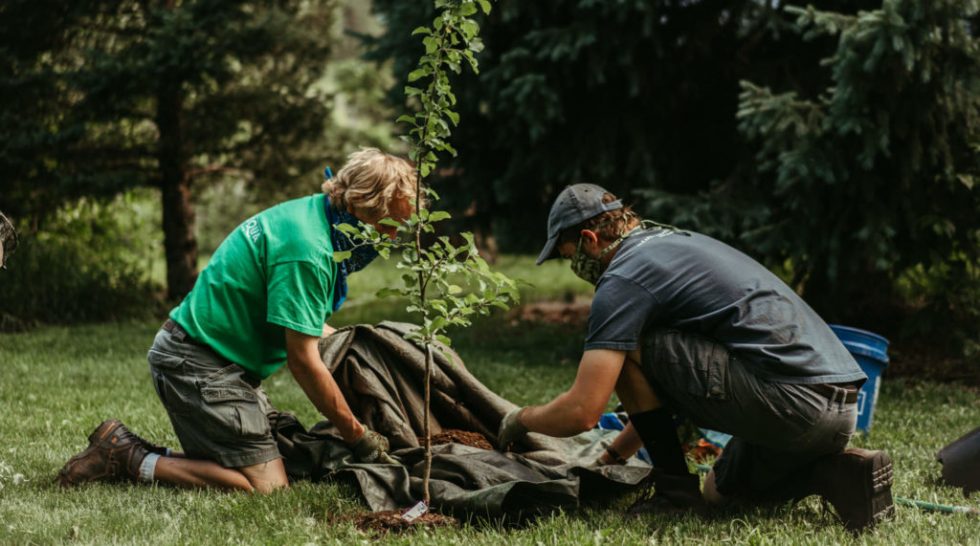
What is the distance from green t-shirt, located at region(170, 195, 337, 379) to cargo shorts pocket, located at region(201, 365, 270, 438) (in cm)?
10

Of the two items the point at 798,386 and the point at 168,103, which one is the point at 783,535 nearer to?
the point at 798,386

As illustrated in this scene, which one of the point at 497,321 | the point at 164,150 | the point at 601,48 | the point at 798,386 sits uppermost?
the point at 601,48

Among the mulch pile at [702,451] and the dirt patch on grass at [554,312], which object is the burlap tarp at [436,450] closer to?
the mulch pile at [702,451]

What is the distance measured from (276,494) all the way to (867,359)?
9.46 ft

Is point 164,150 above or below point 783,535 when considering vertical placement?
above

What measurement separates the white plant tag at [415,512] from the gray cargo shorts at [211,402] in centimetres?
78

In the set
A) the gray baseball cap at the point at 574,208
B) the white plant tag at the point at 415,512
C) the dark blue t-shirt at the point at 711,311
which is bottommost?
the white plant tag at the point at 415,512

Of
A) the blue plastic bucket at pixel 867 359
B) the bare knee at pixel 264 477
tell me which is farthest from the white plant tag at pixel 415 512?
the blue plastic bucket at pixel 867 359

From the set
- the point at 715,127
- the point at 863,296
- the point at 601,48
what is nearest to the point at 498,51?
the point at 601,48

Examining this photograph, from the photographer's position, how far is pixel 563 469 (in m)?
4.02

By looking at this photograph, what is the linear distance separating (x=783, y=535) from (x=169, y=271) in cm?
831

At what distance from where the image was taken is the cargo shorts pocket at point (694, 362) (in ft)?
10.8

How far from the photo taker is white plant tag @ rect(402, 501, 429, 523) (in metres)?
3.42

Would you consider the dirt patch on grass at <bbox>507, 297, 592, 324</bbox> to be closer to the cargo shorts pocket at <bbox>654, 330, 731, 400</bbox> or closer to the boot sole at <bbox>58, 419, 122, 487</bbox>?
the boot sole at <bbox>58, 419, 122, 487</bbox>
